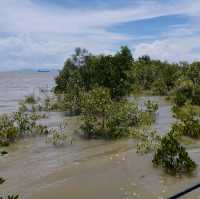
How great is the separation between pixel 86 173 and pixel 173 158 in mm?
2419

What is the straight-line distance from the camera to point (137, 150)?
37.3ft

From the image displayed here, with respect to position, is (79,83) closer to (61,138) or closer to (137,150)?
(61,138)

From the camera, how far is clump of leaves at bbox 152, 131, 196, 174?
931cm

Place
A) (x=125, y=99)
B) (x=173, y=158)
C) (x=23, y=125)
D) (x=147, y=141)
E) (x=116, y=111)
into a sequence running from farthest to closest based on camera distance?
(x=125, y=99) < (x=23, y=125) < (x=116, y=111) < (x=147, y=141) < (x=173, y=158)

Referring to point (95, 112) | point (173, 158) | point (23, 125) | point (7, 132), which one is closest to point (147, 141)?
point (173, 158)

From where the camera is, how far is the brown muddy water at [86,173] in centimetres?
837

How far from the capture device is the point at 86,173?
9688 mm

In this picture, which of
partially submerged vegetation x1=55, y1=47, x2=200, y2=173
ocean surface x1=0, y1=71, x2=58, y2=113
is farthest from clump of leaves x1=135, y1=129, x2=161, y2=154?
ocean surface x1=0, y1=71, x2=58, y2=113

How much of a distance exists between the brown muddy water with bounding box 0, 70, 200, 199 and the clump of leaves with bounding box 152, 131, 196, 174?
0.26 metres

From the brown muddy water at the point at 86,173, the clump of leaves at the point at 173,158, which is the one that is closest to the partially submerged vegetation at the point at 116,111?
the clump of leaves at the point at 173,158

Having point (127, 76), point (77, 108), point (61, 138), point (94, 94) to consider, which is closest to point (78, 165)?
point (61, 138)

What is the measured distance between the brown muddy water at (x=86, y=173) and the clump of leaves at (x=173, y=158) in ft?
0.87

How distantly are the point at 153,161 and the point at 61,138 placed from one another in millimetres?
4396

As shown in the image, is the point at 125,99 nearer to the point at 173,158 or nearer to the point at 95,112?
the point at 95,112
